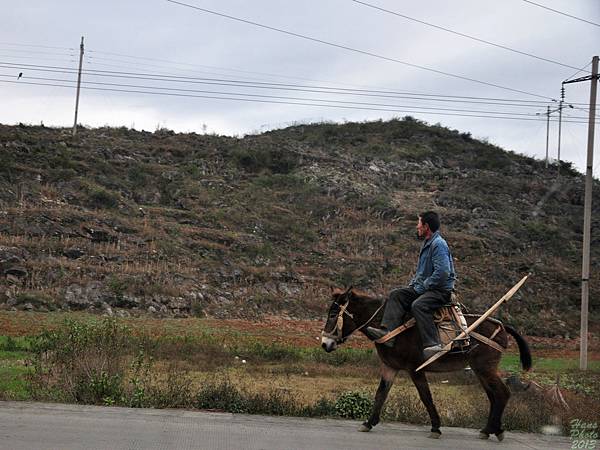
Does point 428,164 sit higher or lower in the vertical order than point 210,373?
higher

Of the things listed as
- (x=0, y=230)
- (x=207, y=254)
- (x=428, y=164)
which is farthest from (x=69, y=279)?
(x=428, y=164)

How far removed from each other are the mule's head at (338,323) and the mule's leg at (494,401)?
183 centimetres

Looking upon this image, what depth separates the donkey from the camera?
7.91 metres

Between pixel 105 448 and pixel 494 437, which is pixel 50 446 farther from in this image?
pixel 494 437

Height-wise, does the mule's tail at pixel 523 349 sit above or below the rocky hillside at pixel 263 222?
below

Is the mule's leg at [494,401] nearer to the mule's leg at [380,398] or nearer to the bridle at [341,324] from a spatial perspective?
the mule's leg at [380,398]

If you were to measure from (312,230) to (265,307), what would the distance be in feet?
40.4

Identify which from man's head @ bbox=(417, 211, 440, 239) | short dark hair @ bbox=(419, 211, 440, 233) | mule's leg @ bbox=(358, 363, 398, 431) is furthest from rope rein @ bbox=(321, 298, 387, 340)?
short dark hair @ bbox=(419, 211, 440, 233)

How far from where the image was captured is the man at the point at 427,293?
7.84 meters

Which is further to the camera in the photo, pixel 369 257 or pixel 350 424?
pixel 369 257

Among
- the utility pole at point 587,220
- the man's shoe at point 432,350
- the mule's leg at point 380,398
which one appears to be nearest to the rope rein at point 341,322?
the mule's leg at point 380,398

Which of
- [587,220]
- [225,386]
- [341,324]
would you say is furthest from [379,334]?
[587,220]

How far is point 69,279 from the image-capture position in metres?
28.2

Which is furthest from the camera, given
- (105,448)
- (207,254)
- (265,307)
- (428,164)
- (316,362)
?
(428,164)
